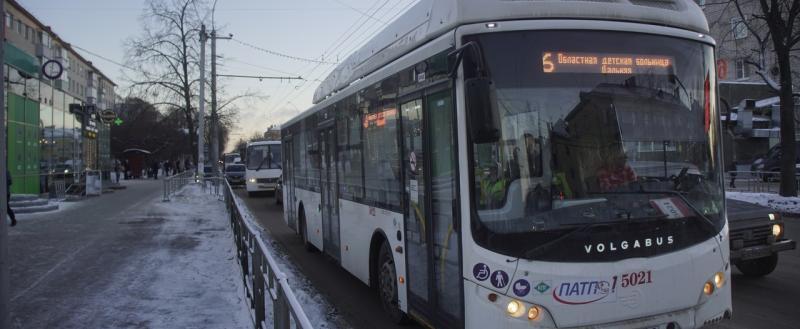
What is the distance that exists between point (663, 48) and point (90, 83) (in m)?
104

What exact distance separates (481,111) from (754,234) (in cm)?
531

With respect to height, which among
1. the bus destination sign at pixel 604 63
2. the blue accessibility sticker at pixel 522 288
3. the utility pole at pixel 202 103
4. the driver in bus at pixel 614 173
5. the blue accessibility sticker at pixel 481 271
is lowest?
the blue accessibility sticker at pixel 522 288

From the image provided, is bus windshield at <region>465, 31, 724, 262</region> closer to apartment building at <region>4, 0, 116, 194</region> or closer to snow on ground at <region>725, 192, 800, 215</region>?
snow on ground at <region>725, 192, 800, 215</region>

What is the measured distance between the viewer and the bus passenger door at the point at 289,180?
40.2ft

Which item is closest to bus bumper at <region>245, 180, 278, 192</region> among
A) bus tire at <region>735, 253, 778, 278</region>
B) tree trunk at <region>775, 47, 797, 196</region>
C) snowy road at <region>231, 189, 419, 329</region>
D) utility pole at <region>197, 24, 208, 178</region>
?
utility pole at <region>197, 24, 208, 178</region>

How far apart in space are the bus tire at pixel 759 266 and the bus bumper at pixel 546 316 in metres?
4.07

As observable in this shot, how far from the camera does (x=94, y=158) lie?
108 ft

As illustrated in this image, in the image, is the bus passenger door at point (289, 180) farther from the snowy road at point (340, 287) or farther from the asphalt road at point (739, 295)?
the asphalt road at point (739, 295)

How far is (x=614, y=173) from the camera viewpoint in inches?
167

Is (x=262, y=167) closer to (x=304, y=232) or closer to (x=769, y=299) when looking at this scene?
(x=304, y=232)

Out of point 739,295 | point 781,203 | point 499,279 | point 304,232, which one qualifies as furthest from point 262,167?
point 499,279

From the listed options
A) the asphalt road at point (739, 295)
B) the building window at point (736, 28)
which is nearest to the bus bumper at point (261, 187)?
the asphalt road at point (739, 295)

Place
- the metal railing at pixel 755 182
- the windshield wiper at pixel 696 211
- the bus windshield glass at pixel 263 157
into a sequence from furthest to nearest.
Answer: the bus windshield glass at pixel 263 157, the metal railing at pixel 755 182, the windshield wiper at pixel 696 211

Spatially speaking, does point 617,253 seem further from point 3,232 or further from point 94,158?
point 94,158
